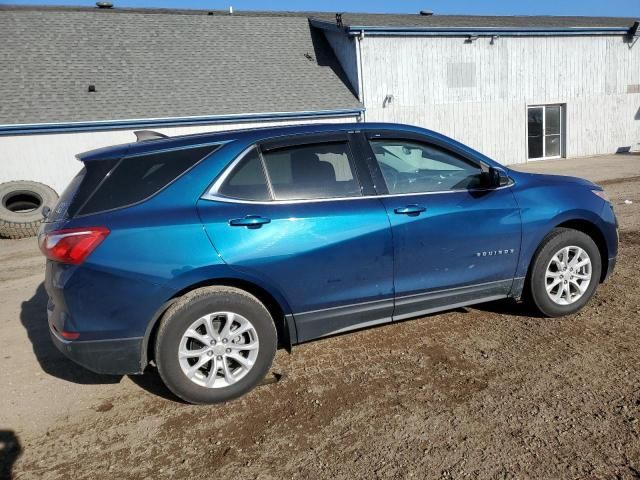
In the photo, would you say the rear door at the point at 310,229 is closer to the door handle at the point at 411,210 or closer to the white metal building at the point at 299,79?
the door handle at the point at 411,210

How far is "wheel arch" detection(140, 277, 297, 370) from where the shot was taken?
326 cm

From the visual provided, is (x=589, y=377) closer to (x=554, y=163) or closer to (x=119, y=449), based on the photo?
(x=119, y=449)

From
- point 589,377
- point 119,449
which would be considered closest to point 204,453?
point 119,449

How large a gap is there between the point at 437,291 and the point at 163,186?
2130 millimetres

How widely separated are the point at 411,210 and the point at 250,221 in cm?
119

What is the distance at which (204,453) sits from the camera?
2902 mm

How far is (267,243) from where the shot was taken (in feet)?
11.0

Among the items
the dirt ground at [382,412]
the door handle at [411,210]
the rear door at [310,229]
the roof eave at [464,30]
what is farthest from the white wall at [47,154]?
the door handle at [411,210]

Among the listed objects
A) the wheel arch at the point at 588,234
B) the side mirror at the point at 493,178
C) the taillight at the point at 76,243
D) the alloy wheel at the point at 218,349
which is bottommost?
the alloy wheel at the point at 218,349

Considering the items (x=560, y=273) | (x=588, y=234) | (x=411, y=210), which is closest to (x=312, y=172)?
(x=411, y=210)

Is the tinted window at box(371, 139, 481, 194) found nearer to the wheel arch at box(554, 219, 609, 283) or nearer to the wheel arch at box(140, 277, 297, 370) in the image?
the wheel arch at box(554, 219, 609, 283)

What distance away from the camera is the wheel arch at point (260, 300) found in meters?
3.26

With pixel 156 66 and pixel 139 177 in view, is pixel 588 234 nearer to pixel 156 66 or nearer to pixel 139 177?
pixel 139 177

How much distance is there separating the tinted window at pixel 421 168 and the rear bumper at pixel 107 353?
2.09 m
